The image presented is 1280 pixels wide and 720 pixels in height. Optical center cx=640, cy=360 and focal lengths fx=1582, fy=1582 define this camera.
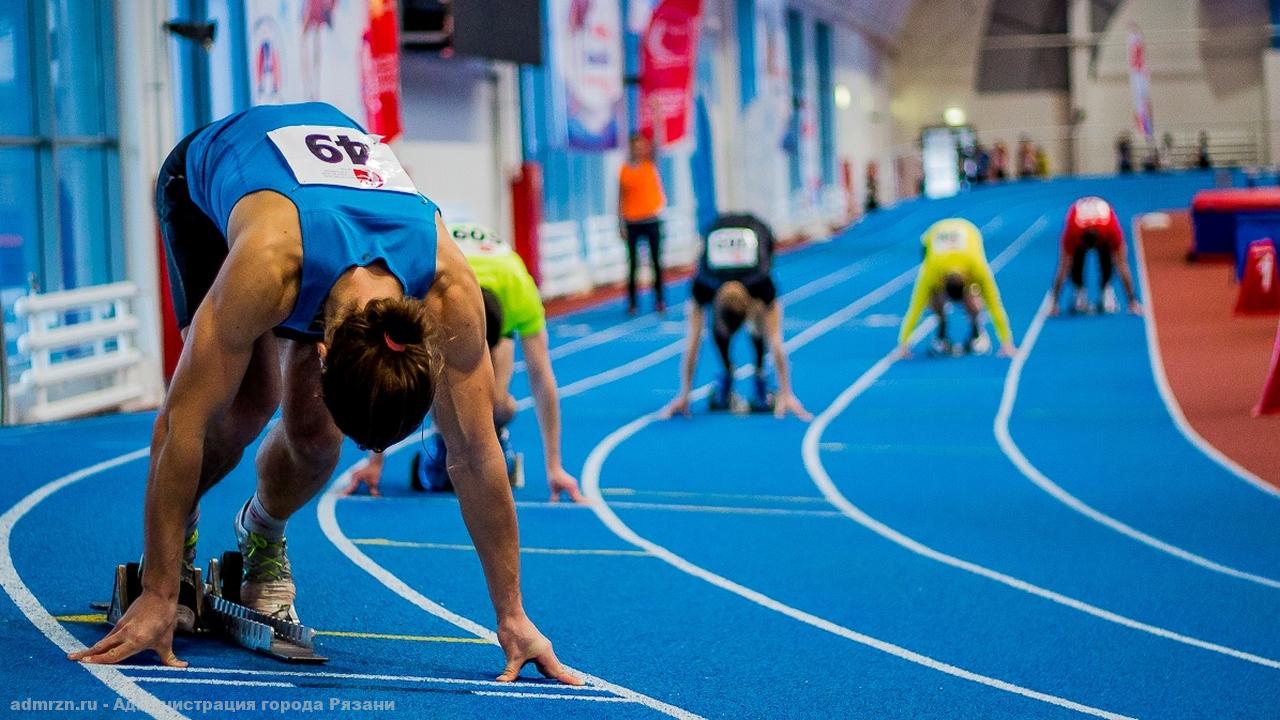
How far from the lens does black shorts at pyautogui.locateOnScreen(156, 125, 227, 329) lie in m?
3.80

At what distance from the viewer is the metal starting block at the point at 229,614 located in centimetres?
378

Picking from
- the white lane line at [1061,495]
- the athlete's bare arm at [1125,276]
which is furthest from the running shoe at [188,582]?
the athlete's bare arm at [1125,276]

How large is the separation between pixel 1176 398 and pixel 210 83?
7.23m

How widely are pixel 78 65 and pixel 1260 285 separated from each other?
33.0 feet

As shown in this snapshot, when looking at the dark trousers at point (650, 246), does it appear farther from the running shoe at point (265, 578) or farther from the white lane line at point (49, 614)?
the running shoe at point (265, 578)

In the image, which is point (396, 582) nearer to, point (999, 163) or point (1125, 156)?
point (999, 163)

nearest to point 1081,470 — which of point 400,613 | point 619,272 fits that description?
point 400,613

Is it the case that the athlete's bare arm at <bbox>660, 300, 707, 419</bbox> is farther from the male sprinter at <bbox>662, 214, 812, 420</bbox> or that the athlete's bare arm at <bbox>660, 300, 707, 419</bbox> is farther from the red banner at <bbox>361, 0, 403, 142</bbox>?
the red banner at <bbox>361, 0, 403, 142</bbox>

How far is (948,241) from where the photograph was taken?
12609mm

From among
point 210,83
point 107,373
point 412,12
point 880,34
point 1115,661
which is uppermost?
point 880,34

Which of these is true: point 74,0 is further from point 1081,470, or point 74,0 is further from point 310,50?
point 1081,470

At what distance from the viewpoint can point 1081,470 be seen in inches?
317

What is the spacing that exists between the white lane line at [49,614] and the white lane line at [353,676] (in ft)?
0.30

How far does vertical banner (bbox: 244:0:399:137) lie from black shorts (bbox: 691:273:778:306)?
2.90 m
